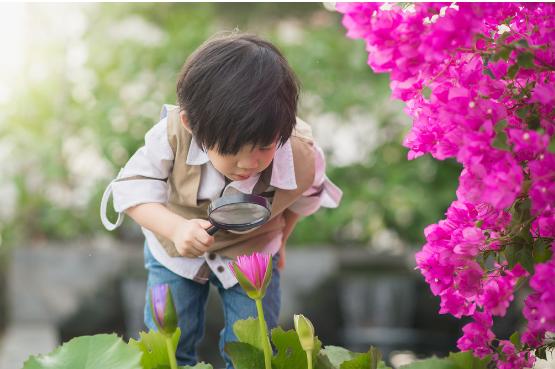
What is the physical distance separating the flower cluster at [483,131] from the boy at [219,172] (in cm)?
26

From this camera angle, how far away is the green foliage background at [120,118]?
445cm

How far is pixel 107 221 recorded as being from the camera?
1665mm

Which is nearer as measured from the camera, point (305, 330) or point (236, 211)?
point (305, 330)

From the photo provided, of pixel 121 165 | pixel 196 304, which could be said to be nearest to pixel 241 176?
pixel 196 304

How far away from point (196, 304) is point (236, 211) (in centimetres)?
42

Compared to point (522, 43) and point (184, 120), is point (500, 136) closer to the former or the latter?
point (522, 43)

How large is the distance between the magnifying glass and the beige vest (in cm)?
16

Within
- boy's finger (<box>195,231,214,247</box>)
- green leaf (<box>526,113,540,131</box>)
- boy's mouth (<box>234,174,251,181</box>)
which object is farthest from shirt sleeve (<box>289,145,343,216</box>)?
green leaf (<box>526,113,540,131</box>)

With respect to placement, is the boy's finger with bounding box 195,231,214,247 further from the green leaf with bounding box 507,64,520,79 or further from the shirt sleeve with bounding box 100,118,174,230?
the green leaf with bounding box 507,64,520,79

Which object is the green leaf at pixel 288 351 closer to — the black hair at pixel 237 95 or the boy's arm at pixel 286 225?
the black hair at pixel 237 95

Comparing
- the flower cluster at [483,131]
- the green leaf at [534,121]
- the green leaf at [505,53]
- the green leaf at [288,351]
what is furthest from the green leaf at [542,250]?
the green leaf at [288,351]

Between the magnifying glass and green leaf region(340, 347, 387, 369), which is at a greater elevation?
the magnifying glass

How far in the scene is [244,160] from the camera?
140 centimetres

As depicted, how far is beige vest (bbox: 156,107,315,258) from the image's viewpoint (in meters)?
1.58
